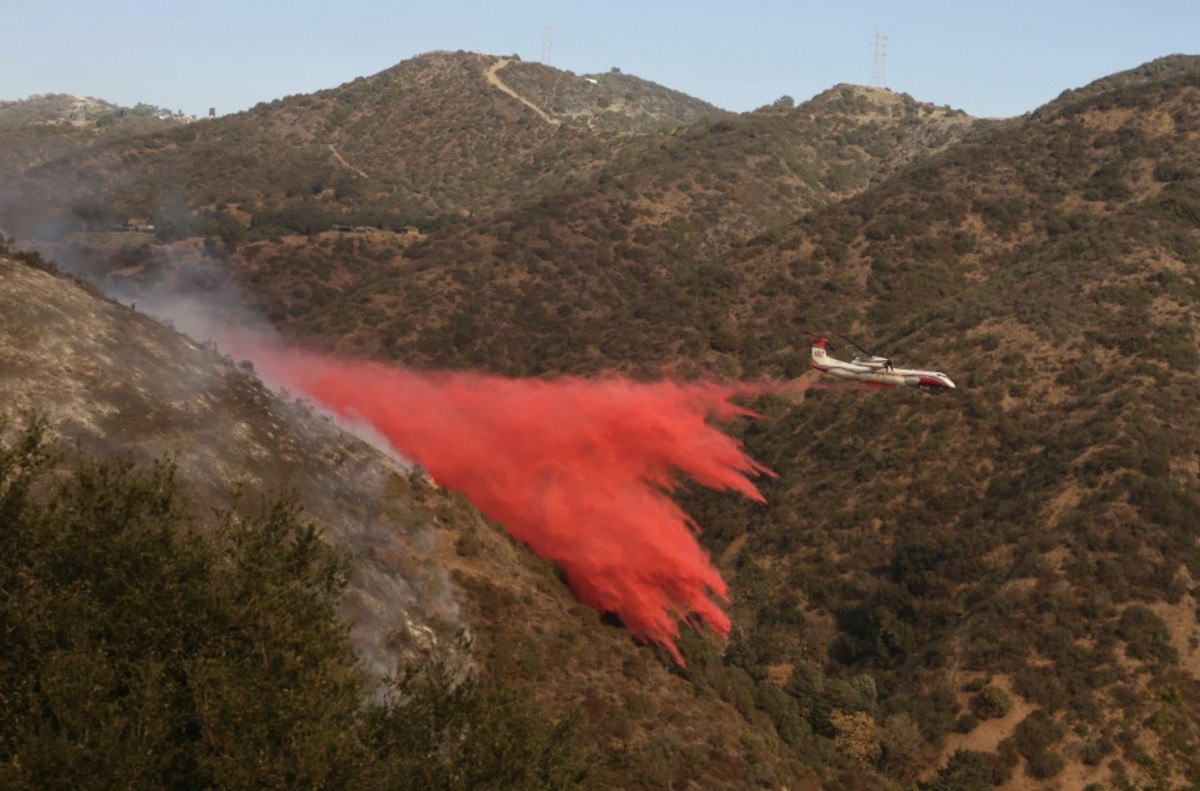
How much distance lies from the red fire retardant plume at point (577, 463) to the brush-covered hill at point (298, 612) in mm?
2652

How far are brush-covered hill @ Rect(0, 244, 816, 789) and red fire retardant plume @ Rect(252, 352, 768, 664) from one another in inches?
104

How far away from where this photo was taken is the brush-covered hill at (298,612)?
20844 mm

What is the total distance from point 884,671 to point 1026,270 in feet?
163

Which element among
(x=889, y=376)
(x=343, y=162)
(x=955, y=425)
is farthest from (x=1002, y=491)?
(x=343, y=162)

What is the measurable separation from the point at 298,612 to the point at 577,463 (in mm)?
34067

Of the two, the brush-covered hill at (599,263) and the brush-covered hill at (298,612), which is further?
the brush-covered hill at (599,263)

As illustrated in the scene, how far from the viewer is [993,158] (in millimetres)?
127750

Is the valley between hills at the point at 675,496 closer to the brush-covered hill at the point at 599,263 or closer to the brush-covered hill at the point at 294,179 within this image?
the brush-covered hill at the point at 599,263

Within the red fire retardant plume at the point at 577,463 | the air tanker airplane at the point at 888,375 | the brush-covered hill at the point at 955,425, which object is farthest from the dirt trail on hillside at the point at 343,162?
the air tanker airplane at the point at 888,375

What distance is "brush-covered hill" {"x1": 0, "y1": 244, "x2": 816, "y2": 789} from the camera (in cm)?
2084

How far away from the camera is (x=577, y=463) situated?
187 ft

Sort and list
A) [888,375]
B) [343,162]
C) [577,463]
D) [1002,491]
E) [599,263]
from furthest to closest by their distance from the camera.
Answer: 1. [343,162]
2. [599,263]
3. [1002,491]
4. [888,375]
5. [577,463]

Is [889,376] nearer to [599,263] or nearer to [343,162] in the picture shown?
[599,263]

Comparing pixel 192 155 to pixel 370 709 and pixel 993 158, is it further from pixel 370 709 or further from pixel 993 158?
pixel 370 709
